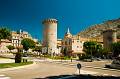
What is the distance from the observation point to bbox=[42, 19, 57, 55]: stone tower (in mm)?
110812

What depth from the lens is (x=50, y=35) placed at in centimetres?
11250

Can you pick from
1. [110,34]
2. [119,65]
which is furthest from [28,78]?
[110,34]

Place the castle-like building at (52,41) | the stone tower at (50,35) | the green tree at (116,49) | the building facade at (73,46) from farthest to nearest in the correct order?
1. the building facade at (73,46)
2. the castle-like building at (52,41)
3. the stone tower at (50,35)
4. the green tree at (116,49)

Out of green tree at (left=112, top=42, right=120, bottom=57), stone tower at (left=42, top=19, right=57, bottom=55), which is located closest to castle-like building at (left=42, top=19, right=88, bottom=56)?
stone tower at (left=42, top=19, right=57, bottom=55)

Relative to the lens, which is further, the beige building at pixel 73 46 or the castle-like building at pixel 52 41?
the beige building at pixel 73 46

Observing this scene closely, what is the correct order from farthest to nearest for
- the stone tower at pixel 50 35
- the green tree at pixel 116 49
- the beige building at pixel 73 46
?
the beige building at pixel 73 46
the stone tower at pixel 50 35
the green tree at pixel 116 49

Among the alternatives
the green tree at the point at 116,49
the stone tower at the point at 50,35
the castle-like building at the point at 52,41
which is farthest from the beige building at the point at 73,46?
the green tree at the point at 116,49

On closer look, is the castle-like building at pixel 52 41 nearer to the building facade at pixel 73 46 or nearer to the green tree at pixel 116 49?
the building facade at pixel 73 46

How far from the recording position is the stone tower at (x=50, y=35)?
11081 centimetres

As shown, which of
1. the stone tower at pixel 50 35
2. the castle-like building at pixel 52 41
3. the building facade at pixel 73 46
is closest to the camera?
the stone tower at pixel 50 35

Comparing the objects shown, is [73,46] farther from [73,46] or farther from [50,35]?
[50,35]

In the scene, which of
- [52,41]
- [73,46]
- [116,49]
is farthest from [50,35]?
[116,49]

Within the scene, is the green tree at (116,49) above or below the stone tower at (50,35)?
below

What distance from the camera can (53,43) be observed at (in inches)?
4412
